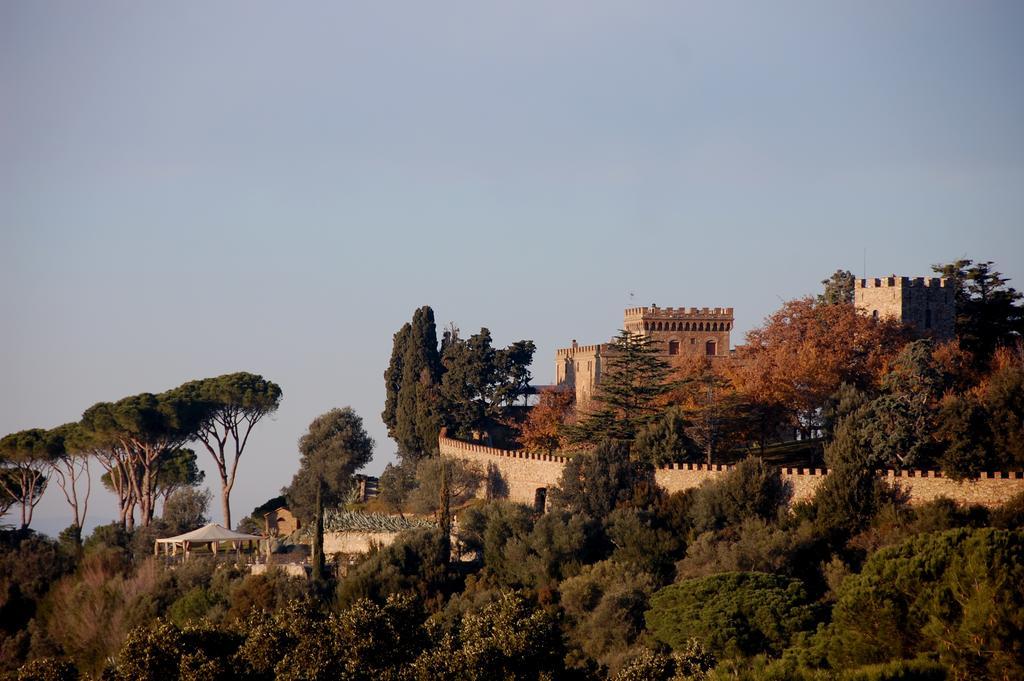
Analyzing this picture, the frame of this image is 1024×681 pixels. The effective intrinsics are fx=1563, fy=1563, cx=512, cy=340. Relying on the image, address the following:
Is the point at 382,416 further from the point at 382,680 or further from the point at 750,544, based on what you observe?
the point at 382,680

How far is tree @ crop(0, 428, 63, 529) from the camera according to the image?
67.2 metres

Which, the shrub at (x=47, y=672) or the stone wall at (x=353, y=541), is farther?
the stone wall at (x=353, y=541)

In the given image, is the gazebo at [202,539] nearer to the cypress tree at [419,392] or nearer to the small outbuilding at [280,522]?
the small outbuilding at [280,522]

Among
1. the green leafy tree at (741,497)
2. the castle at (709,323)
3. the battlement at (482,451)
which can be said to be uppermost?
the castle at (709,323)

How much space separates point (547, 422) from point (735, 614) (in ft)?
79.0

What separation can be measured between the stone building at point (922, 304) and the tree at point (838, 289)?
478cm

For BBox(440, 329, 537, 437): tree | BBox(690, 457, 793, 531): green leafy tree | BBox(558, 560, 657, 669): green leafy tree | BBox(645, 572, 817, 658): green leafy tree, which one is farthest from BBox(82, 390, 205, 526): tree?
BBox(645, 572, 817, 658): green leafy tree

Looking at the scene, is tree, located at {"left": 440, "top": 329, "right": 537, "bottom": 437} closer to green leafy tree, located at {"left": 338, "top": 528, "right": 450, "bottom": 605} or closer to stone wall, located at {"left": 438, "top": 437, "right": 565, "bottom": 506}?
stone wall, located at {"left": 438, "top": 437, "right": 565, "bottom": 506}

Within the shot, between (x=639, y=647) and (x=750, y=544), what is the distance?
5.01 metres

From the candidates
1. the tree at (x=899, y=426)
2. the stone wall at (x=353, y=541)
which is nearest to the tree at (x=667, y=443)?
the tree at (x=899, y=426)

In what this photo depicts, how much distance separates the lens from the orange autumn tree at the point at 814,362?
53.3 m

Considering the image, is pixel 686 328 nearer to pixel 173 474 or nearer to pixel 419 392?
pixel 419 392

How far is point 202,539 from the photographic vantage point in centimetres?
5609

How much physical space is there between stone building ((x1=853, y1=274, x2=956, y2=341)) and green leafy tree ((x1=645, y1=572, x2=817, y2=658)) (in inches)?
731
